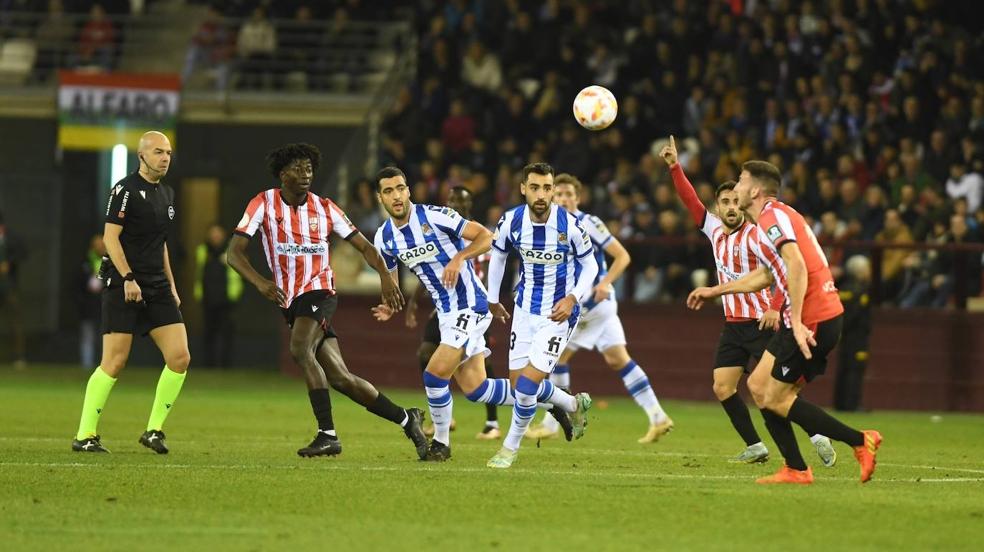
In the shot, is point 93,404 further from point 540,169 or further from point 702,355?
point 702,355

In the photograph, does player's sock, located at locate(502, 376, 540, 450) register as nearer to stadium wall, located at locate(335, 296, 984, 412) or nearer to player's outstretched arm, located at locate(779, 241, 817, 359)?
player's outstretched arm, located at locate(779, 241, 817, 359)

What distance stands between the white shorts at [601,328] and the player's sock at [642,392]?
328 millimetres

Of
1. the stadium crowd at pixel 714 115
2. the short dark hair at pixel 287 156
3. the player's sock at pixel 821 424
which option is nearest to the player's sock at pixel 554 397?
the player's sock at pixel 821 424

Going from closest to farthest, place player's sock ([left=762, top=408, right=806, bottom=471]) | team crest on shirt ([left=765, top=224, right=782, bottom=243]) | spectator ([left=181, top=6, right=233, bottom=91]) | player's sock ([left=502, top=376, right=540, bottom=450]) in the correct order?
team crest on shirt ([left=765, top=224, right=782, bottom=243]), player's sock ([left=762, top=408, right=806, bottom=471]), player's sock ([left=502, top=376, right=540, bottom=450]), spectator ([left=181, top=6, right=233, bottom=91])

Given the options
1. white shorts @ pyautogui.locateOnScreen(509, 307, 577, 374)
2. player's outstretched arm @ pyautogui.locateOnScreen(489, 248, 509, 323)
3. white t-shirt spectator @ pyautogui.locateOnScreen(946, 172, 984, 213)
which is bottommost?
white shorts @ pyautogui.locateOnScreen(509, 307, 577, 374)

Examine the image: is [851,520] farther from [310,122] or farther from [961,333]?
[310,122]

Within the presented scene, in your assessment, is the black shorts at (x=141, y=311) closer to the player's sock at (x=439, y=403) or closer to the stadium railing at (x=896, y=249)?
the player's sock at (x=439, y=403)

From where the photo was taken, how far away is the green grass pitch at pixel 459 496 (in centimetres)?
783

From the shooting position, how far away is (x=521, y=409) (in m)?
11.3

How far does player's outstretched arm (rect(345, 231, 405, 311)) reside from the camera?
11.6 metres

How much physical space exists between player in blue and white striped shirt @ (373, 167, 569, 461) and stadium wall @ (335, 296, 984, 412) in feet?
30.6

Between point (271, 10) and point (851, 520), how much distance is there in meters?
22.2

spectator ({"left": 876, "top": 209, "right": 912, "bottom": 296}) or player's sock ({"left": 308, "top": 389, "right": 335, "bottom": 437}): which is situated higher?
spectator ({"left": 876, "top": 209, "right": 912, "bottom": 296})

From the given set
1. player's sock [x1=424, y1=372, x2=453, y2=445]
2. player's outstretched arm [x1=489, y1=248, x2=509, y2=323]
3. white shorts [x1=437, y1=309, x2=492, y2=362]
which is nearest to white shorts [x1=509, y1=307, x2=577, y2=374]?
player's outstretched arm [x1=489, y1=248, x2=509, y2=323]
